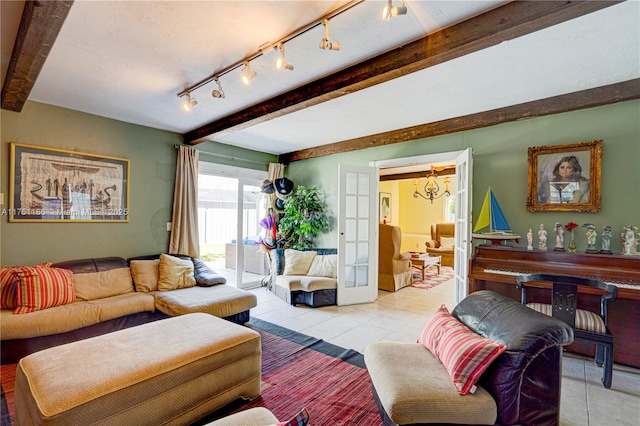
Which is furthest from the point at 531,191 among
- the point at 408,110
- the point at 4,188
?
the point at 4,188

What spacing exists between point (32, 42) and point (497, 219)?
4411 millimetres

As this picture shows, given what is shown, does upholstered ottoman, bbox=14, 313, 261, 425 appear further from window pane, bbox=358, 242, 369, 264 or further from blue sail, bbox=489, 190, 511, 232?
blue sail, bbox=489, 190, 511, 232

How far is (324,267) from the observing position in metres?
4.62

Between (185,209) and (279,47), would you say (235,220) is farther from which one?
(279,47)

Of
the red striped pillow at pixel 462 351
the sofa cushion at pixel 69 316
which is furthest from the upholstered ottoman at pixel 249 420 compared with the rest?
the sofa cushion at pixel 69 316

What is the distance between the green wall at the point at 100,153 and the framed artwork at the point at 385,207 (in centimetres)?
569

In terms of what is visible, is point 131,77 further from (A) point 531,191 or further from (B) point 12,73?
(A) point 531,191

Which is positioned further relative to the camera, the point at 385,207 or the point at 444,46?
the point at 385,207

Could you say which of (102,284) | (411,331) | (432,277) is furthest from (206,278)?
(432,277)

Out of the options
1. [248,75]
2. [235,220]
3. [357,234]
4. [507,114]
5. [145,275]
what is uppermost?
[507,114]

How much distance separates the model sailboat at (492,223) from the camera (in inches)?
133

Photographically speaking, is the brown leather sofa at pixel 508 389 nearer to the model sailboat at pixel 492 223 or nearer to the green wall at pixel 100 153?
the model sailboat at pixel 492 223

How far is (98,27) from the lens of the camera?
195 centimetres

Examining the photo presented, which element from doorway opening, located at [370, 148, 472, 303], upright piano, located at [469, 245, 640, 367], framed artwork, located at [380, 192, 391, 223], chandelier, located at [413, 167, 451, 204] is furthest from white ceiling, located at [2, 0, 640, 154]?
framed artwork, located at [380, 192, 391, 223]
